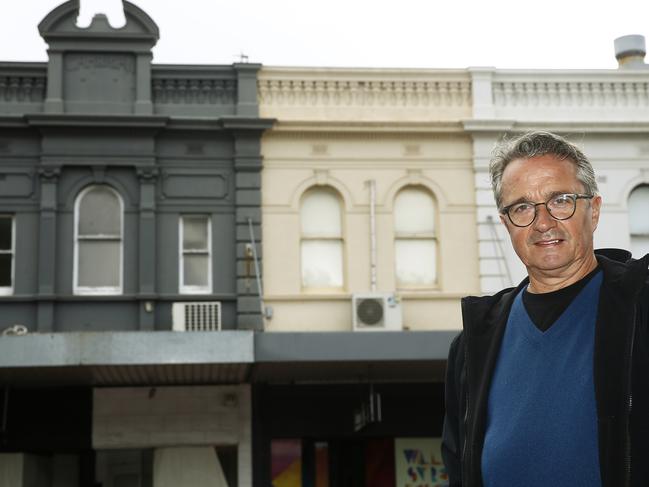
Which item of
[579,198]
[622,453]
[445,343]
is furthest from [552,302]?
[445,343]

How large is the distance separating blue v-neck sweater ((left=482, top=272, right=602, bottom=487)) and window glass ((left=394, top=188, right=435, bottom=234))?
1493 centimetres

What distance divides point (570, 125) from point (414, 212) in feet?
10.6

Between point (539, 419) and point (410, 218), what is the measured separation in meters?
15.2

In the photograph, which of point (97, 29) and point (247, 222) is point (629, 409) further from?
point (97, 29)

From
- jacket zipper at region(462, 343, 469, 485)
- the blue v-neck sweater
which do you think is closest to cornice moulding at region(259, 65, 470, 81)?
jacket zipper at region(462, 343, 469, 485)

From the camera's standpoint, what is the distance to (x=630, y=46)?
20.6m

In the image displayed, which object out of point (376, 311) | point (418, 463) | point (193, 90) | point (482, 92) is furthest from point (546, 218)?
point (482, 92)

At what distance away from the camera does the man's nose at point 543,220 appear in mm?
3068

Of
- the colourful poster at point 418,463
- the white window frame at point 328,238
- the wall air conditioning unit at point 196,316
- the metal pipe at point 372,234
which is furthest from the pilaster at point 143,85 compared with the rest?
the colourful poster at point 418,463

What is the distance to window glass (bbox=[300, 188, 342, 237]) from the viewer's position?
700 inches

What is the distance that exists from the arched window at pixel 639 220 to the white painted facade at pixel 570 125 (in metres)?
0.23

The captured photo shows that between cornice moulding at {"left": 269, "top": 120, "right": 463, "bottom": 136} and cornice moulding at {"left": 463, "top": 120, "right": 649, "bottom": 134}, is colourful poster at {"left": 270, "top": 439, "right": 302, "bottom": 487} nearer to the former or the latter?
cornice moulding at {"left": 269, "top": 120, "right": 463, "bottom": 136}

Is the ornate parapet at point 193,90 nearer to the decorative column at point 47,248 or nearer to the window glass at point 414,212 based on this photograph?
the decorative column at point 47,248

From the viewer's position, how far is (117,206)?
17.3m
